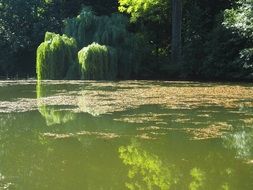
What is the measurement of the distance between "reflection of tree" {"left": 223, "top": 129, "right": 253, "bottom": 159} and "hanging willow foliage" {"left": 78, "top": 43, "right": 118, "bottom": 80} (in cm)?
1253

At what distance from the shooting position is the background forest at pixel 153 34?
66.0ft

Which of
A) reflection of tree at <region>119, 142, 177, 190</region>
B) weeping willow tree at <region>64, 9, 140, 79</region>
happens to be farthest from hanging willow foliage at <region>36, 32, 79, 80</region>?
reflection of tree at <region>119, 142, 177, 190</region>

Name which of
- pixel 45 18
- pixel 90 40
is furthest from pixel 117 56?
pixel 45 18

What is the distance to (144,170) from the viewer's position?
5543 millimetres

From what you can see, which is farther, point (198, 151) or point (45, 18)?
point (45, 18)

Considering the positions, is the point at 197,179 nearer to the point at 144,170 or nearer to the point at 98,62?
the point at 144,170

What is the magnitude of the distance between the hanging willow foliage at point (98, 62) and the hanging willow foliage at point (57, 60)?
78 cm

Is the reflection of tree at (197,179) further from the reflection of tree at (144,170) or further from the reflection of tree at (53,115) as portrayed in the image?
the reflection of tree at (53,115)

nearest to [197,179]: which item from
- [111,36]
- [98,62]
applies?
[98,62]

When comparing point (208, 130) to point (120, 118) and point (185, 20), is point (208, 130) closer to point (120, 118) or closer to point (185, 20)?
point (120, 118)

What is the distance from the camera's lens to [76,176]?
5.30 m

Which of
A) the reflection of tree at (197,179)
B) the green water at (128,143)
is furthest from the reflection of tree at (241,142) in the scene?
the reflection of tree at (197,179)

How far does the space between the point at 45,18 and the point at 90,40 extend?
8.71 meters

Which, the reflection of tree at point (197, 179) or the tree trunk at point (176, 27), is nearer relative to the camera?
the reflection of tree at point (197, 179)
